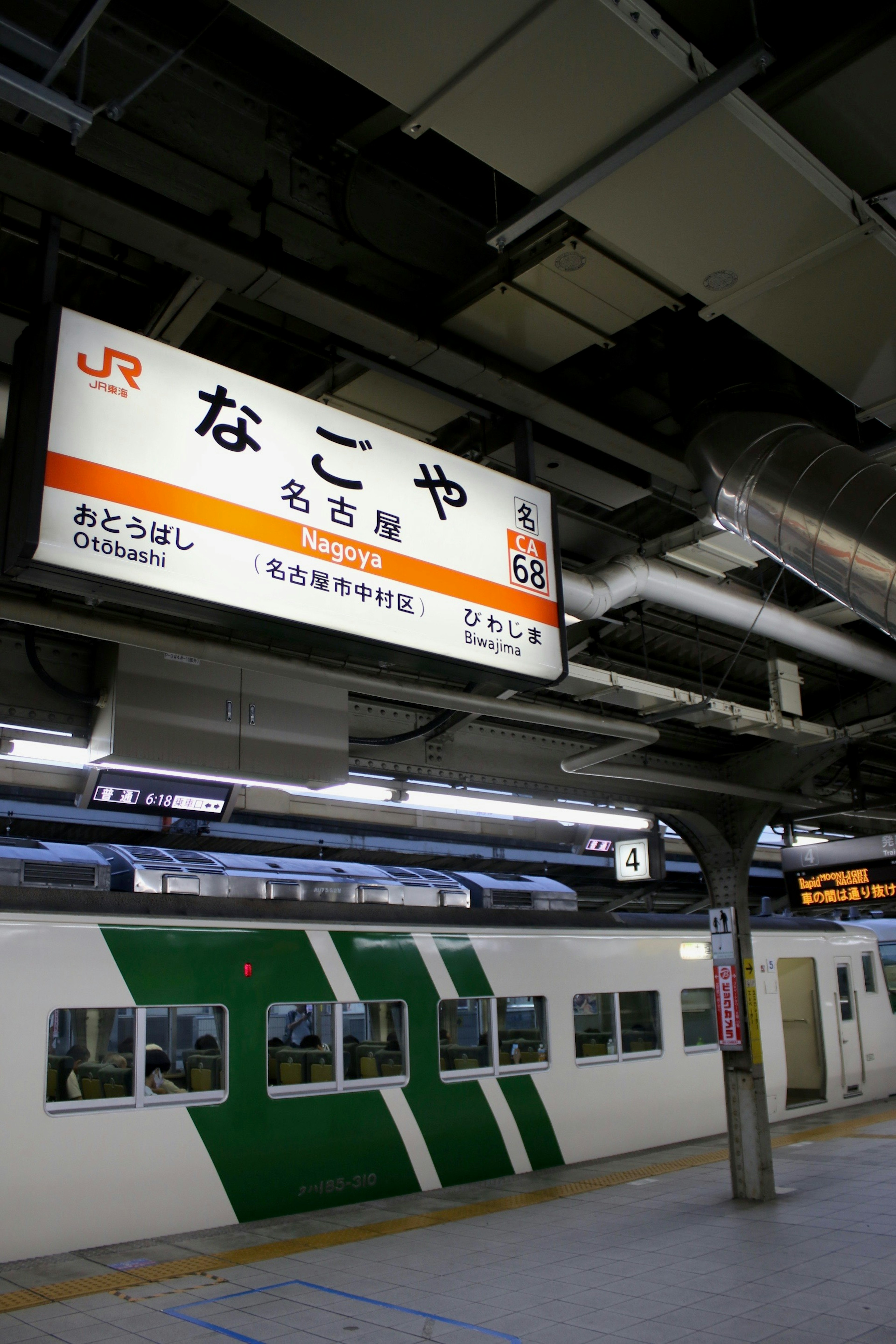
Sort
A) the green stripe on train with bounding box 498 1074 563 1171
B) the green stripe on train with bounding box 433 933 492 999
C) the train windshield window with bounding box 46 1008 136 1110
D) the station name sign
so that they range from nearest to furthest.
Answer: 1. the train windshield window with bounding box 46 1008 136 1110
2. the green stripe on train with bounding box 433 933 492 999
3. the green stripe on train with bounding box 498 1074 563 1171
4. the station name sign

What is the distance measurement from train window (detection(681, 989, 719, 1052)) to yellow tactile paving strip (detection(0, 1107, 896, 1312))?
3.23 ft

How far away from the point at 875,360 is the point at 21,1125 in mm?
5791

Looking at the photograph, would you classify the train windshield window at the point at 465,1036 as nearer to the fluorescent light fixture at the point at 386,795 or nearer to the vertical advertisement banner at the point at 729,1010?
the fluorescent light fixture at the point at 386,795

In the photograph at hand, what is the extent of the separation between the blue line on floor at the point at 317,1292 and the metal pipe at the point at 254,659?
2925mm

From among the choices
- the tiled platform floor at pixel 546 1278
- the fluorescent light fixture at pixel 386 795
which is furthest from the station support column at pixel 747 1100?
the fluorescent light fixture at pixel 386 795

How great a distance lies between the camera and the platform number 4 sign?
9945 mm

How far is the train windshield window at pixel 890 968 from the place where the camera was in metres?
13.2

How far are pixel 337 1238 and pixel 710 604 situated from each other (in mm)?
4680

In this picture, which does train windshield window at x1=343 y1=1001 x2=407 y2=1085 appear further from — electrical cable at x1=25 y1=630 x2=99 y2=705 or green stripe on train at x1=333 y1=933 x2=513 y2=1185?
electrical cable at x1=25 y1=630 x2=99 y2=705

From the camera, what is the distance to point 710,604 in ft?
17.0

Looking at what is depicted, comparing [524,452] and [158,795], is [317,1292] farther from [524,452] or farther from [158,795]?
[524,452]

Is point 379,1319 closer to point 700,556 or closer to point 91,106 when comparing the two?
point 700,556

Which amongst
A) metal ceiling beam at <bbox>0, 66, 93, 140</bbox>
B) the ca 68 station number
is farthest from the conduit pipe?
metal ceiling beam at <bbox>0, 66, 93, 140</bbox>

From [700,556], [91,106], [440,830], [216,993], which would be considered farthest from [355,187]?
[440,830]
